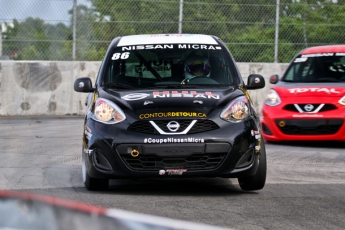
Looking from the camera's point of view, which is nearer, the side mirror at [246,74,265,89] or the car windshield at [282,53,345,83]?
the side mirror at [246,74,265,89]

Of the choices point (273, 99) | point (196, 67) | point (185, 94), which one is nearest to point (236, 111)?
point (185, 94)

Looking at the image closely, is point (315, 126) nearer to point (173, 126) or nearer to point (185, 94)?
point (185, 94)

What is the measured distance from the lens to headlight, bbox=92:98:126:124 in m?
7.34

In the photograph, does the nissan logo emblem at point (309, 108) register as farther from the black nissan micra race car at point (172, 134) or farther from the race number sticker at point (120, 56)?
the race number sticker at point (120, 56)

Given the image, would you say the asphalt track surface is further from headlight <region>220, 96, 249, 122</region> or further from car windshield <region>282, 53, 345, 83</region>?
car windshield <region>282, 53, 345, 83</region>

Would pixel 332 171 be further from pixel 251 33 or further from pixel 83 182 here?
pixel 251 33

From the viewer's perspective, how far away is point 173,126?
7164mm

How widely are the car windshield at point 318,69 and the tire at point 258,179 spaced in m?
5.58

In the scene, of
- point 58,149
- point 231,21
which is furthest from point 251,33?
point 58,149

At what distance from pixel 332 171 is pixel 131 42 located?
2.63 meters

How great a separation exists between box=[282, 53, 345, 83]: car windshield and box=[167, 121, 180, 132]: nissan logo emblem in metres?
Answer: 6.11

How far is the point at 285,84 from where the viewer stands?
42.5 feet

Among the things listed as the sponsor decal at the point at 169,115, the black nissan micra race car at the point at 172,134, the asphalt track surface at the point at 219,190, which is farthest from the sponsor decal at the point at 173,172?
the sponsor decal at the point at 169,115

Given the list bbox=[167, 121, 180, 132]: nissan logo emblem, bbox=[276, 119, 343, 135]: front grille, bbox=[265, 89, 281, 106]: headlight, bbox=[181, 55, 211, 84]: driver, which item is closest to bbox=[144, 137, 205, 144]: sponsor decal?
bbox=[167, 121, 180, 132]: nissan logo emblem
